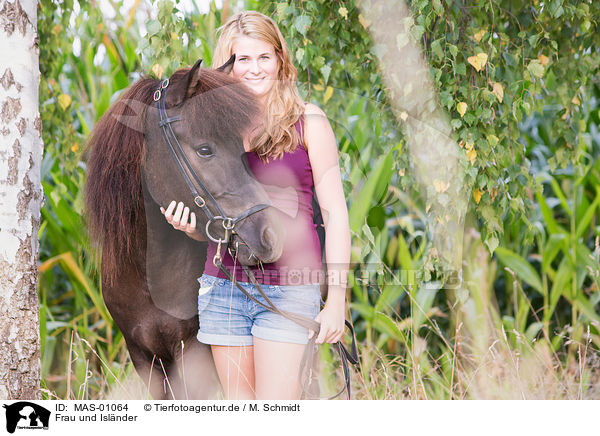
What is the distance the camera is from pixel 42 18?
90.0 inches

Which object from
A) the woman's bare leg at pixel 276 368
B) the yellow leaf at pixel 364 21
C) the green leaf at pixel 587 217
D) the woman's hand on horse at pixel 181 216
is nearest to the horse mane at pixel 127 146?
the woman's hand on horse at pixel 181 216

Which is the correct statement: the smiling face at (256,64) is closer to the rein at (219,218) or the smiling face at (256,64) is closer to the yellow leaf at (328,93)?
the rein at (219,218)

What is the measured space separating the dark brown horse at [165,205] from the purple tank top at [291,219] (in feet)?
0.21

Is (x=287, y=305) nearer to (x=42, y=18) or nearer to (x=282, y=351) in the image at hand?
(x=282, y=351)

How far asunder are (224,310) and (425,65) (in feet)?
3.58

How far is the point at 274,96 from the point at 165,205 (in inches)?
18.3

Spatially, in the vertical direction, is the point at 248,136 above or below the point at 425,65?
below

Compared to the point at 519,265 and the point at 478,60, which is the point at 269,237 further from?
the point at 519,265

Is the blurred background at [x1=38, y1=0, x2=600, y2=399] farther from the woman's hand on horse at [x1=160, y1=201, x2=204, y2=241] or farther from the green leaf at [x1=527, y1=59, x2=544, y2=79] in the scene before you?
the woman's hand on horse at [x1=160, y1=201, x2=204, y2=241]

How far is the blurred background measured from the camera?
6.03 feet

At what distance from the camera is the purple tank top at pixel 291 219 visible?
1.48 meters

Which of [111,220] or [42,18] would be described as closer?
[111,220]
